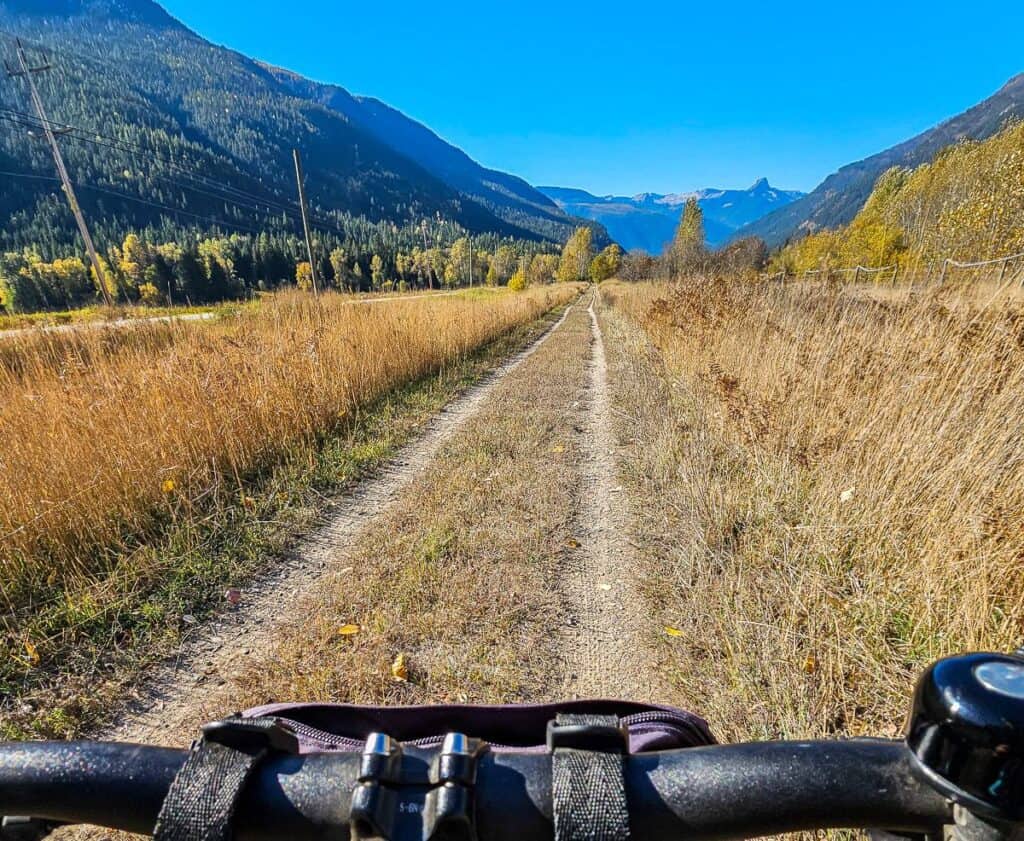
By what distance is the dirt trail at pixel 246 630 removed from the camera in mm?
1934

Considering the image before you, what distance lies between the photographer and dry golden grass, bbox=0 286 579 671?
8.83 feet

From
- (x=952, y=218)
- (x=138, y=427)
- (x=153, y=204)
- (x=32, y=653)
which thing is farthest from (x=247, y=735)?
(x=153, y=204)

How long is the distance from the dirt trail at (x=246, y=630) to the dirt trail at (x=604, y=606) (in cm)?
157

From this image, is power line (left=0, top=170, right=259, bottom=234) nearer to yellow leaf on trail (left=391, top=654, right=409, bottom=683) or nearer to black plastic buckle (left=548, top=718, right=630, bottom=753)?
yellow leaf on trail (left=391, top=654, right=409, bottom=683)

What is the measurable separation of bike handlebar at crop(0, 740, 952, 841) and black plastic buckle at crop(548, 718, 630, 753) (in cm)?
3

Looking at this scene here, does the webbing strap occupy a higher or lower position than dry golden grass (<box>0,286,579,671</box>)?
higher

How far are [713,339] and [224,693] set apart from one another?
6828 millimetres

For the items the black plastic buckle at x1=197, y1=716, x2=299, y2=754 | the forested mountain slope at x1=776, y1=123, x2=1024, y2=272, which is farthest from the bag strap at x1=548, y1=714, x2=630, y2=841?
the forested mountain slope at x1=776, y1=123, x2=1024, y2=272

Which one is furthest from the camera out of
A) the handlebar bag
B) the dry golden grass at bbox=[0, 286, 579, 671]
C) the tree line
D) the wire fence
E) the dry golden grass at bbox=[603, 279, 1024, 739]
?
the tree line

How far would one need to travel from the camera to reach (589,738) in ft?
1.82

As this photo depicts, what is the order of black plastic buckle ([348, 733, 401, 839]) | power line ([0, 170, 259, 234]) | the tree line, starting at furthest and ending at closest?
power line ([0, 170, 259, 234]) → the tree line → black plastic buckle ([348, 733, 401, 839])

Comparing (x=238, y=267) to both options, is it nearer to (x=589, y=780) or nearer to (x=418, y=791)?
(x=418, y=791)

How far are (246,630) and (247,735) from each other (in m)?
2.29

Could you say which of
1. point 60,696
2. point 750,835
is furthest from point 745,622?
point 60,696
